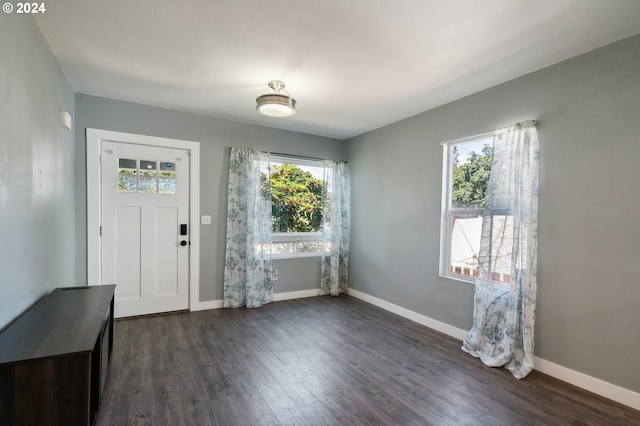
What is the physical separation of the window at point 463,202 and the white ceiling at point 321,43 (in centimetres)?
62

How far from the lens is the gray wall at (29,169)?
5.32 ft

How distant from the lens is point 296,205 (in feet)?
15.8

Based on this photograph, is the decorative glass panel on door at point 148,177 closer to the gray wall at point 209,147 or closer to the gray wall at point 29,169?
the gray wall at point 209,147

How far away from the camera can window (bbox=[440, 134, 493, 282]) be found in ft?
10.5

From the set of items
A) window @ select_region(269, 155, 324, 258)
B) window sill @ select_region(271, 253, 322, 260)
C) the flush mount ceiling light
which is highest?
the flush mount ceiling light

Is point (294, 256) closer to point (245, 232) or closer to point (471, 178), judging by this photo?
point (245, 232)

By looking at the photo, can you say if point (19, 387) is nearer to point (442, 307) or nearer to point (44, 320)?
point (44, 320)

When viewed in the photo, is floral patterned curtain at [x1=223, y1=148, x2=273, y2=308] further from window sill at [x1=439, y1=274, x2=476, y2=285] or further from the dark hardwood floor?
window sill at [x1=439, y1=274, x2=476, y2=285]

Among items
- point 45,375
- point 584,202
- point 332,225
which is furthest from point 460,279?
point 45,375

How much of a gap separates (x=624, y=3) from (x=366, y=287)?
396cm

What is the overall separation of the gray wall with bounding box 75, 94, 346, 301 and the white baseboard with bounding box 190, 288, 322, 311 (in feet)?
0.21

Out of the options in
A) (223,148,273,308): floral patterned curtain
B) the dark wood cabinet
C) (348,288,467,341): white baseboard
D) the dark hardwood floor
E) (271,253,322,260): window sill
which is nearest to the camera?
the dark wood cabinet

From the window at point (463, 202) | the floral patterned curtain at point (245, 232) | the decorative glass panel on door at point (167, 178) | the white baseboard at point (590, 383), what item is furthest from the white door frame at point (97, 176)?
the white baseboard at point (590, 383)

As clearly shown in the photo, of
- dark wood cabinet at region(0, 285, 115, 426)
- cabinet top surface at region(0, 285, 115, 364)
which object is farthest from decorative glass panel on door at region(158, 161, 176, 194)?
dark wood cabinet at region(0, 285, 115, 426)
